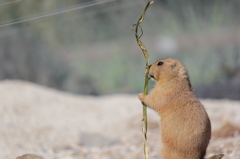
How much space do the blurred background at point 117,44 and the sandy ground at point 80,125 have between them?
0.39m

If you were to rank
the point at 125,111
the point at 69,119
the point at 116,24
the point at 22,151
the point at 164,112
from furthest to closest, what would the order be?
1. the point at 116,24
2. the point at 125,111
3. the point at 69,119
4. the point at 22,151
5. the point at 164,112

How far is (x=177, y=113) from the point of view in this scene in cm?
211

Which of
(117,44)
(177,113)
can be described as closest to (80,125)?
(117,44)

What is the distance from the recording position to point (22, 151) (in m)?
3.35

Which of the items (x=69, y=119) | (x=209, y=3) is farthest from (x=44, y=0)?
(x=209, y=3)

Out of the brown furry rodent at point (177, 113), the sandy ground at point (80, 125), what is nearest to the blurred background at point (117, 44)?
the sandy ground at point (80, 125)

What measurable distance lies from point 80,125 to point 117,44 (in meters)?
1.96

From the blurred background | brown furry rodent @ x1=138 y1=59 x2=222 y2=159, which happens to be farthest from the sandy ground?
brown furry rodent @ x1=138 y1=59 x2=222 y2=159

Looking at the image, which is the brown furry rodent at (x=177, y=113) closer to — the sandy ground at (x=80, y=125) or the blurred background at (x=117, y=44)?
the sandy ground at (x=80, y=125)

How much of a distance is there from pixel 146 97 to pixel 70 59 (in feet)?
15.4

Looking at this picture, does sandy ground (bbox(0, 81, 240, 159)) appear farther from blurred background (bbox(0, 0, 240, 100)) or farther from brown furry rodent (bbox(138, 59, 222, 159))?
brown furry rodent (bbox(138, 59, 222, 159))

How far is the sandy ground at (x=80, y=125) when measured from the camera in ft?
11.1

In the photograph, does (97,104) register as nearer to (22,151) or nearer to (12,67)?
(12,67)

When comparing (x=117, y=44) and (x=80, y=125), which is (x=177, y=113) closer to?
(x=80, y=125)
